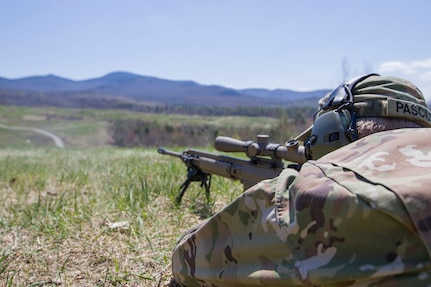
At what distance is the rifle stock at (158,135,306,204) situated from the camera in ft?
10.5

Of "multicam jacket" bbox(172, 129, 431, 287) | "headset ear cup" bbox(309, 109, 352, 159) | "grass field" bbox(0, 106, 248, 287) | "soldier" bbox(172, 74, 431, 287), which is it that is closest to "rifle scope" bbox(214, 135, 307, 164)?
"headset ear cup" bbox(309, 109, 352, 159)

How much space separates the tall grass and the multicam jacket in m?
1.13

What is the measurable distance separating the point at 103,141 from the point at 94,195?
67782mm

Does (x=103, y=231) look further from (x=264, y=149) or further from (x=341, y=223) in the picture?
(x=341, y=223)

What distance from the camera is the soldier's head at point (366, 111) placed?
1857 millimetres

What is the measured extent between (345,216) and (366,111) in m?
0.82

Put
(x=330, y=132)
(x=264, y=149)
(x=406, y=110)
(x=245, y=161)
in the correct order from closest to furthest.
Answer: (x=406, y=110), (x=330, y=132), (x=264, y=149), (x=245, y=161)

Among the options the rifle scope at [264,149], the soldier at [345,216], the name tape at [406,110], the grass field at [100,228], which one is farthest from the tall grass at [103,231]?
the name tape at [406,110]

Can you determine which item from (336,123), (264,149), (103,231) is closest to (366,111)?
(336,123)

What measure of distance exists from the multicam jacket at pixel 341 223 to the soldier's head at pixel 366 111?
0.34 m

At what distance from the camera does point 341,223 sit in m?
1.26

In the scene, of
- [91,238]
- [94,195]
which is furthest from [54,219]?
[94,195]

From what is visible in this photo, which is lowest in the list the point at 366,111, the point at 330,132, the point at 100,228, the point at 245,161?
the point at 100,228

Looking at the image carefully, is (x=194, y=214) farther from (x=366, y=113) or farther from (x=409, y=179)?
(x=409, y=179)
